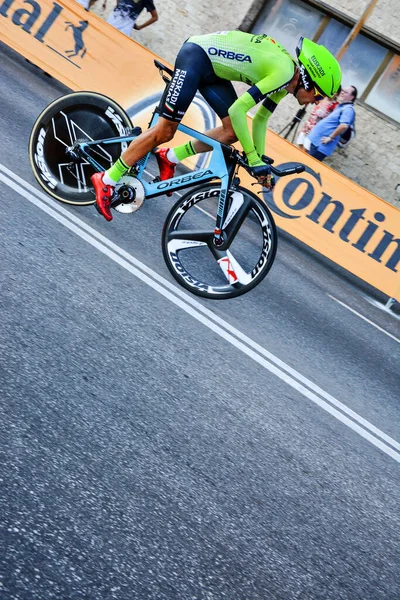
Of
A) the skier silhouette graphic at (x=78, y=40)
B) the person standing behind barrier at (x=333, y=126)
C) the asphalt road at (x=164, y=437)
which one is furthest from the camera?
the person standing behind barrier at (x=333, y=126)

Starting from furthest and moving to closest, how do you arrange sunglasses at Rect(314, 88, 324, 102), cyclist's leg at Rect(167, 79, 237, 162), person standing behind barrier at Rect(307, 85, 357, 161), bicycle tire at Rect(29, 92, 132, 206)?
person standing behind barrier at Rect(307, 85, 357, 161)
bicycle tire at Rect(29, 92, 132, 206)
cyclist's leg at Rect(167, 79, 237, 162)
sunglasses at Rect(314, 88, 324, 102)

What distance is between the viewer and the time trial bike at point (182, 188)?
540 cm

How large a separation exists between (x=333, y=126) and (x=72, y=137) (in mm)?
7407

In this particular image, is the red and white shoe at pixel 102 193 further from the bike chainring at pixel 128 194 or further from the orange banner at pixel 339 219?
the orange banner at pixel 339 219

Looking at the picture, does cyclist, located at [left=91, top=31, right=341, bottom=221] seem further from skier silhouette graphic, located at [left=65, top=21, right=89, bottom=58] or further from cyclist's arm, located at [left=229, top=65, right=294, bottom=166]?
skier silhouette graphic, located at [left=65, top=21, right=89, bottom=58]

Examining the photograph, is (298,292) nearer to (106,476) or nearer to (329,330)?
(329,330)

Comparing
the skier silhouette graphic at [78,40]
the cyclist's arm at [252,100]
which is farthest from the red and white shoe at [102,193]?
the skier silhouette graphic at [78,40]

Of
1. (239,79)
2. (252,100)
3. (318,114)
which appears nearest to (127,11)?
(318,114)

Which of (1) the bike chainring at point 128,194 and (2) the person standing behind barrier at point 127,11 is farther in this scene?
(2) the person standing behind barrier at point 127,11

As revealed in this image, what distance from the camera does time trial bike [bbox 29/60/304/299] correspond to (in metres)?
5.40

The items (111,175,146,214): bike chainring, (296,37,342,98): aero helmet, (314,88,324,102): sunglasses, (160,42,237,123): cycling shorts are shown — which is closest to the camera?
(296,37,342,98): aero helmet

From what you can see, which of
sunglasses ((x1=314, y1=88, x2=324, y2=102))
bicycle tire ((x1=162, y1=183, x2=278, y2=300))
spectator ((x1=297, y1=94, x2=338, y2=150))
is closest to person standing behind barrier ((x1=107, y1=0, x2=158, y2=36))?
spectator ((x1=297, y1=94, x2=338, y2=150))

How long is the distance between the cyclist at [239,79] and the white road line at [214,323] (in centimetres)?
29

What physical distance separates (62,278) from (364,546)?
2458 millimetres
